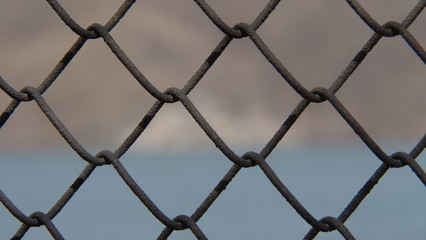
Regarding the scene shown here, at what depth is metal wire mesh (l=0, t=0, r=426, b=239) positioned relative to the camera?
841 mm

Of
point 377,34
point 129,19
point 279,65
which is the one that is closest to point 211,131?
point 279,65

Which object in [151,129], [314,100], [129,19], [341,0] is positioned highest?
[341,0]

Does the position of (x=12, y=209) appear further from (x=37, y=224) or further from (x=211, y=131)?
(x=211, y=131)

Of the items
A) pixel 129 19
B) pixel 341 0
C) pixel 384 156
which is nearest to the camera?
pixel 384 156

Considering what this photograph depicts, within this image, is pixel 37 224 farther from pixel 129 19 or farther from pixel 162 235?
pixel 129 19

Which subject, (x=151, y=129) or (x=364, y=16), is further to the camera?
(x=151, y=129)

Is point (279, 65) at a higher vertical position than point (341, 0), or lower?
lower

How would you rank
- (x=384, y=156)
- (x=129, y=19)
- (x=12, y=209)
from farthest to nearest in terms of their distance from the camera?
(x=129, y=19) < (x=12, y=209) < (x=384, y=156)

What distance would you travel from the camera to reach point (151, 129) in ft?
11.3

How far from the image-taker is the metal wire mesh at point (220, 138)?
0.84 metres

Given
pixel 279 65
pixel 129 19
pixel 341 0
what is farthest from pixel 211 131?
pixel 341 0

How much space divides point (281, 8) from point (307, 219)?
2717 millimetres

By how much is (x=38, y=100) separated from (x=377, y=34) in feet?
1.26

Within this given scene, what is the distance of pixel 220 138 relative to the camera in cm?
89
